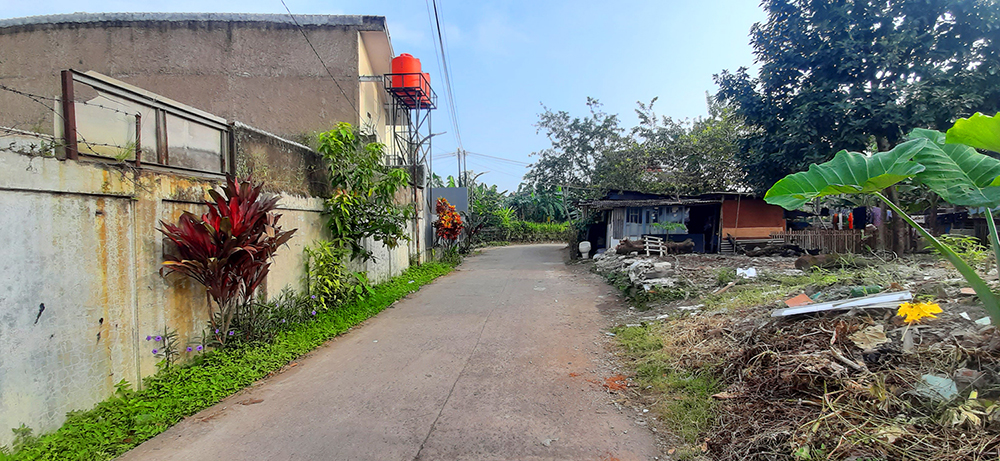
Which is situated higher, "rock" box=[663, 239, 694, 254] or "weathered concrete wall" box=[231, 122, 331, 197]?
"weathered concrete wall" box=[231, 122, 331, 197]

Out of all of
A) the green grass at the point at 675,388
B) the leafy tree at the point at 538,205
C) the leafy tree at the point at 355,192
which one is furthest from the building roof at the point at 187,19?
the leafy tree at the point at 538,205

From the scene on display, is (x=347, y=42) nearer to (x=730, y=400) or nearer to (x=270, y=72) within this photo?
(x=270, y=72)

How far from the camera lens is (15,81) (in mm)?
10797

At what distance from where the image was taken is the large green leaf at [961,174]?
3.09 m

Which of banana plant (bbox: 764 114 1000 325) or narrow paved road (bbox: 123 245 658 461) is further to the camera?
narrow paved road (bbox: 123 245 658 461)

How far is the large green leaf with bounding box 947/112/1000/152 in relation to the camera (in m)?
2.98

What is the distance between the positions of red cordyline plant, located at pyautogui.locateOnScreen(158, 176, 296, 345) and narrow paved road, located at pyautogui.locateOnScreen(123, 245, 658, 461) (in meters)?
0.99

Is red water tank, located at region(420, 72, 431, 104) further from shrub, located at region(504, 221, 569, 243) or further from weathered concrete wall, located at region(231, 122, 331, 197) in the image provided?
shrub, located at region(504, 221, 569, 243)

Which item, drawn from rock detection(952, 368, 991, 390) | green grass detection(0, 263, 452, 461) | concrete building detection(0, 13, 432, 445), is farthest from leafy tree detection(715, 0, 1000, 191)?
green grass detection(0, 263, 452, 461)

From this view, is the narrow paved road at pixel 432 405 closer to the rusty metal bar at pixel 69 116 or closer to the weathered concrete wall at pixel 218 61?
the rusty metal bar at pixel 69 116

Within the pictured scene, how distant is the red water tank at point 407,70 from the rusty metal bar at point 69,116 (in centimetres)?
923

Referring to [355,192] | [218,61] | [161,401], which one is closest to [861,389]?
[161,401]

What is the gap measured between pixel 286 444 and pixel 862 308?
4.88 metres

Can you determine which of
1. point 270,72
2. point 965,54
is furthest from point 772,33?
point 270,72
